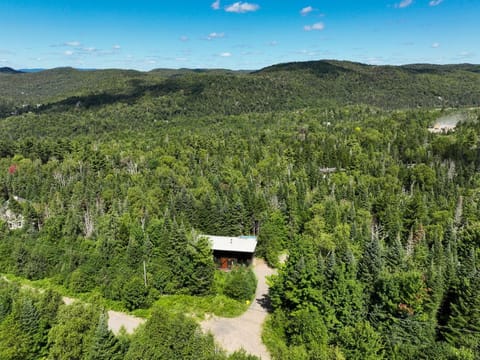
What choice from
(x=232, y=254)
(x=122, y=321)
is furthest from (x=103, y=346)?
(x=232, y=254)

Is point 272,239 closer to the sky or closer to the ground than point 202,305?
closer to the sky

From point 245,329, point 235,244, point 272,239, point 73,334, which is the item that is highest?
point 73,334

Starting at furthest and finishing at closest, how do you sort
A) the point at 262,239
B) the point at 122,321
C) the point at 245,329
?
1. the point at 262,239
2. the point at 122,321
3. the point at 245,329

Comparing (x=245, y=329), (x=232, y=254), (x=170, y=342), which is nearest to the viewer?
(x=170, y=342)

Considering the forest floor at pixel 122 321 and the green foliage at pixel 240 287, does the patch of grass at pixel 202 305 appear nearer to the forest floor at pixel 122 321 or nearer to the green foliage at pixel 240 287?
the green foliage at pixel 240 287

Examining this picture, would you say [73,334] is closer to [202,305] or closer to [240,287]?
[202,305]

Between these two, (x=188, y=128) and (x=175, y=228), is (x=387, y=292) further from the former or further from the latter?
A: (x=188, y=128)

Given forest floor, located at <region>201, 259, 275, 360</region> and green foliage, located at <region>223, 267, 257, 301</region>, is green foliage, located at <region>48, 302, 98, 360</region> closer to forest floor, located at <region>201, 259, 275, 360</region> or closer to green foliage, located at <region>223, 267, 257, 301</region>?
forest floor, located at <region>201, 259, 275, 360</region>

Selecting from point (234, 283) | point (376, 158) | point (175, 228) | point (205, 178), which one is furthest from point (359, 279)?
point (376, 158)
